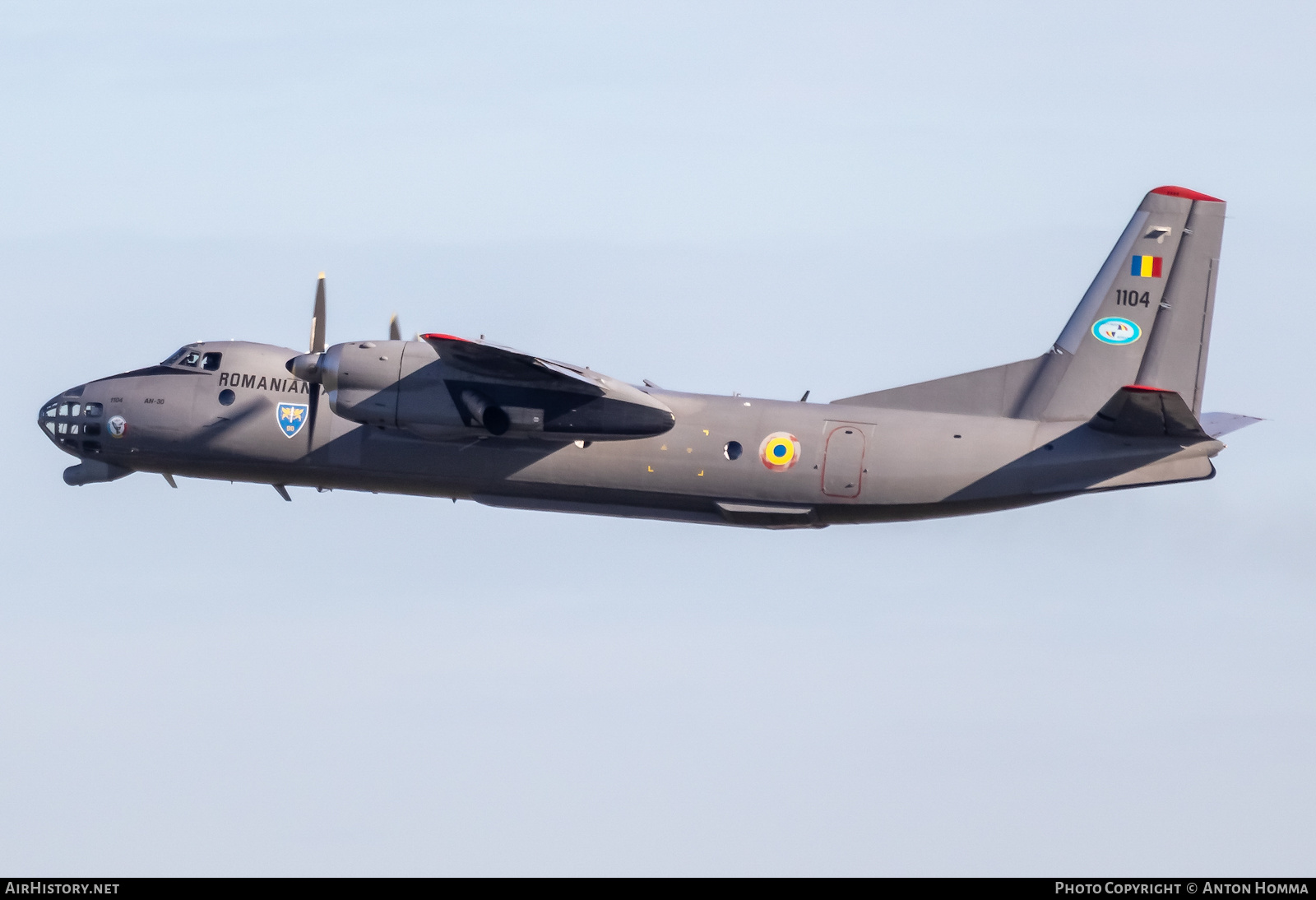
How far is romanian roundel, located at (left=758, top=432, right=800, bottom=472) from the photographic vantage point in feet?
88.3

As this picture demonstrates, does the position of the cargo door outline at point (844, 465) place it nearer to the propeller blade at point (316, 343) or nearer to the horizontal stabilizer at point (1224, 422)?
the horizontal stabilizer at point (1224, 422)

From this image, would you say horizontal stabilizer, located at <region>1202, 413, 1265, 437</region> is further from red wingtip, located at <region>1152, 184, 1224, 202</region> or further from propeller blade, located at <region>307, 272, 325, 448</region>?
propeller blade, located at <region>307, 272, 325, 448</region>

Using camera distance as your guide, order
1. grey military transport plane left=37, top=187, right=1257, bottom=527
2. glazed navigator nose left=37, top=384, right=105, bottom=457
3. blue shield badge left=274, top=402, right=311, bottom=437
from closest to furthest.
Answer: grey military transport plane left=37, top=187, right=1257, bottom=527, blue shield badge left=274, top=402, right=311, bottom=437, glazed navigator nose left=37, top=384, right=105, bottom=457

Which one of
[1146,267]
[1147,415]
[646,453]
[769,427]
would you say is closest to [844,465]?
[769,427]

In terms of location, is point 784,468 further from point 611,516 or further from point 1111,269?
point 1111,269

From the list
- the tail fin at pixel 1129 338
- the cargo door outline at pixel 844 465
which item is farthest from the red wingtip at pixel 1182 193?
the cargo door outline at pixel 844 465

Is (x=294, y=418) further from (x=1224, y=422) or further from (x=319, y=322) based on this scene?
(x=1224, y=422)

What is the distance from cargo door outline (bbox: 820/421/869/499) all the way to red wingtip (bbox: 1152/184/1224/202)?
565 cm

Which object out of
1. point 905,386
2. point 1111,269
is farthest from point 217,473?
point 1111,269

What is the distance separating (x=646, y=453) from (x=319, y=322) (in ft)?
17.8

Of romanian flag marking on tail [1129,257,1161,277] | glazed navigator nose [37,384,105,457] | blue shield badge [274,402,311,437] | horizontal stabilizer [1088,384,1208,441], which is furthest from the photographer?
glazed navigator nose [37,384,105,457]

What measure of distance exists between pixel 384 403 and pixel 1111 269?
1069 centimetres

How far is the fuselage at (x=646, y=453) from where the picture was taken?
26562 mm

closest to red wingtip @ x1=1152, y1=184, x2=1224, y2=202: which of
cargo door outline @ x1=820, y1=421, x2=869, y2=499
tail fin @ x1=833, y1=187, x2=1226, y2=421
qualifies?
tail fin @ x1=833, y1=187, x2=1226, y2=421
